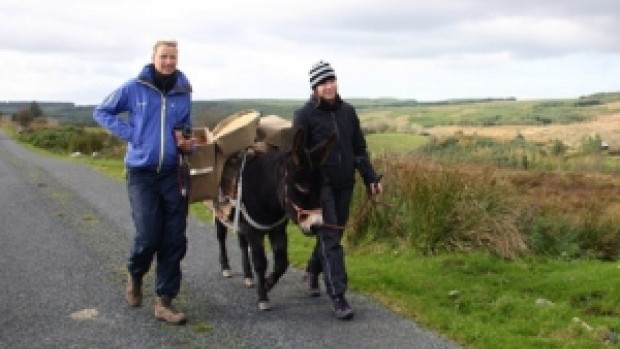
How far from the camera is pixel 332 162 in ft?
20.8

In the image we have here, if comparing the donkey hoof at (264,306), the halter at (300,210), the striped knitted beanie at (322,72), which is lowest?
the donkey hoof at (264,306)

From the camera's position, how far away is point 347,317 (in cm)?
634

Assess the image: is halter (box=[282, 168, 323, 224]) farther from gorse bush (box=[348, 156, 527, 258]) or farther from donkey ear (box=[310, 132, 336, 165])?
gorse bush (box=[348, 156, 527, 258])

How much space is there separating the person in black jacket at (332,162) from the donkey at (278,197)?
285 millimetres

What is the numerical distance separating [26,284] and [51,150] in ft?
107

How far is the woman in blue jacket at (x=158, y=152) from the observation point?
6.04 metres

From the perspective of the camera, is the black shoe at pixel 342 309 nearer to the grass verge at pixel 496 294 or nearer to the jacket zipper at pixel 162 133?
the grass verge at pixel 496 294

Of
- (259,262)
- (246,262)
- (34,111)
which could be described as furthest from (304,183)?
(34,111)

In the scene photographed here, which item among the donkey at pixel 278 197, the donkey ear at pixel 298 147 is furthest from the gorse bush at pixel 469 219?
the donkey ear at pixel 298 147

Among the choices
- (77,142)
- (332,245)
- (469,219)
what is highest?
(332,245)

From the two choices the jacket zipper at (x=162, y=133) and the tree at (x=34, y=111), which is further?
the tree at (x=34, y=111)

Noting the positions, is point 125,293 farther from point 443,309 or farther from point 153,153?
point 443,309

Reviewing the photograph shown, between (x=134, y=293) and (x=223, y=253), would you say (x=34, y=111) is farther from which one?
(x=134, y=293)

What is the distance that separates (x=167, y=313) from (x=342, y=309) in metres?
1.56
